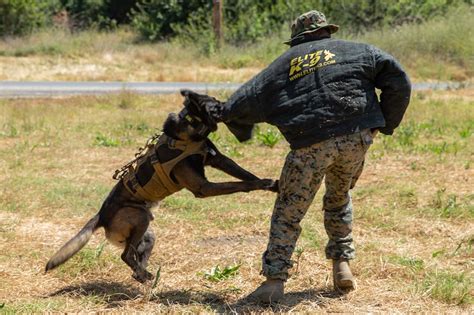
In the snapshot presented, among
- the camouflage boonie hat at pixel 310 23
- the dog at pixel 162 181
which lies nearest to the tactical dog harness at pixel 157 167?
the dog at pixel 162 181

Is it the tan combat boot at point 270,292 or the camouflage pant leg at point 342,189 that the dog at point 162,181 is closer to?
the camouflage pant leg at point 342,189

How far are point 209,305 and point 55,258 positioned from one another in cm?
114

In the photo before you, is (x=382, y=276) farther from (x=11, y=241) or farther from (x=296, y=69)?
(x=11, y=241)

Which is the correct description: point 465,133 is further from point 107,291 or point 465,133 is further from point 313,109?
point 107,291

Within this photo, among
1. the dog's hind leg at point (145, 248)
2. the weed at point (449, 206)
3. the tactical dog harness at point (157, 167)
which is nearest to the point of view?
the tactical dog harness at point (157, 167)

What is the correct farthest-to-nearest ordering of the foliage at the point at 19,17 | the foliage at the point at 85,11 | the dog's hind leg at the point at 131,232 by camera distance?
1. the foliage at the point at 85,11
2. the foliage at the point at 19,17
3. the dog's hind leg at the point at 131,232

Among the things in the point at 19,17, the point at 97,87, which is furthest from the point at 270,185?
the point at 19,17

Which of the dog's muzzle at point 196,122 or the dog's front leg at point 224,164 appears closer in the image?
the dog's muzzle at point 196,122

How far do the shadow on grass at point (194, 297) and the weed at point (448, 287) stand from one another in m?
0.62

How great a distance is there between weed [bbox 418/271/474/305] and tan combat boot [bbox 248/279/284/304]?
1022 mm

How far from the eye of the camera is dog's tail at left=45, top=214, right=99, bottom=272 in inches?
188

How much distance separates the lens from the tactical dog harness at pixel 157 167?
4613mm

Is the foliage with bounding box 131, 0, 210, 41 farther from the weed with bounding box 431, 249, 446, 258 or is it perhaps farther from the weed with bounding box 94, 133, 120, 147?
the weed with bounding box 431, 249, 446, 258

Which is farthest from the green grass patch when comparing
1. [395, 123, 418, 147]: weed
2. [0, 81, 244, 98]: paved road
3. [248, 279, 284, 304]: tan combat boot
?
[0, 81, 244, 98]: paved road
